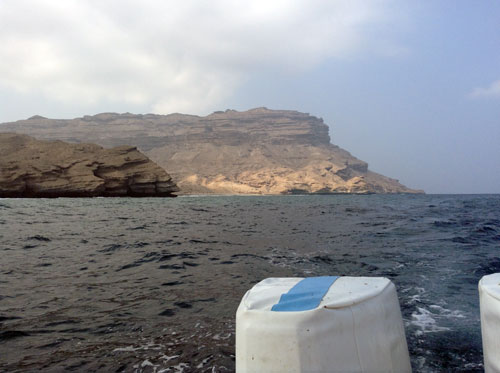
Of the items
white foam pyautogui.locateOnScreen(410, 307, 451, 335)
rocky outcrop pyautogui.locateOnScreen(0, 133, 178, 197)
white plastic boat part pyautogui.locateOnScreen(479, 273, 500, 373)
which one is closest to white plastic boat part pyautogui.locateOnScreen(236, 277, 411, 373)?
white plastic boat part pyautogui.locateOnScreen(479, 273, 500, 373)

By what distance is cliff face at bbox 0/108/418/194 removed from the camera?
122938mm

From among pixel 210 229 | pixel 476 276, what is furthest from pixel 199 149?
pixel 476 276

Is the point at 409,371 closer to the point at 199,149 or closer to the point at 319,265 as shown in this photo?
the point at 319,265

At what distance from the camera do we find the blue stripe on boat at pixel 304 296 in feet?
6.70

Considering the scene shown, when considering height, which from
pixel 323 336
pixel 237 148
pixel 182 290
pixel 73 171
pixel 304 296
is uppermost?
pixel 237 148

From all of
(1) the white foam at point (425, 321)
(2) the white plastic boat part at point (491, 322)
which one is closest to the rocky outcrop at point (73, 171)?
(1) the white foam at point (425, 321)

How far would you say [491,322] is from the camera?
2.12m

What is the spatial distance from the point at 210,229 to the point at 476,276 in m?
10.3

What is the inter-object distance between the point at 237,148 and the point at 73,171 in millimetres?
96367

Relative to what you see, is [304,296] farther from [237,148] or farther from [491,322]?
[237,148]

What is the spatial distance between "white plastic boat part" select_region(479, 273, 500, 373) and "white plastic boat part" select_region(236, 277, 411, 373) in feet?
1.68

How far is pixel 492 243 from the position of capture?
10.8 m

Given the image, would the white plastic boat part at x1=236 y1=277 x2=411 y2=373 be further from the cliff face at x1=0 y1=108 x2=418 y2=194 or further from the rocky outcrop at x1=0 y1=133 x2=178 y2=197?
the cliff face at x1=0 y1=108 x2=418 y2=194

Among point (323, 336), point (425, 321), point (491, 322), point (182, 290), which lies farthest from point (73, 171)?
point (491, 322)
